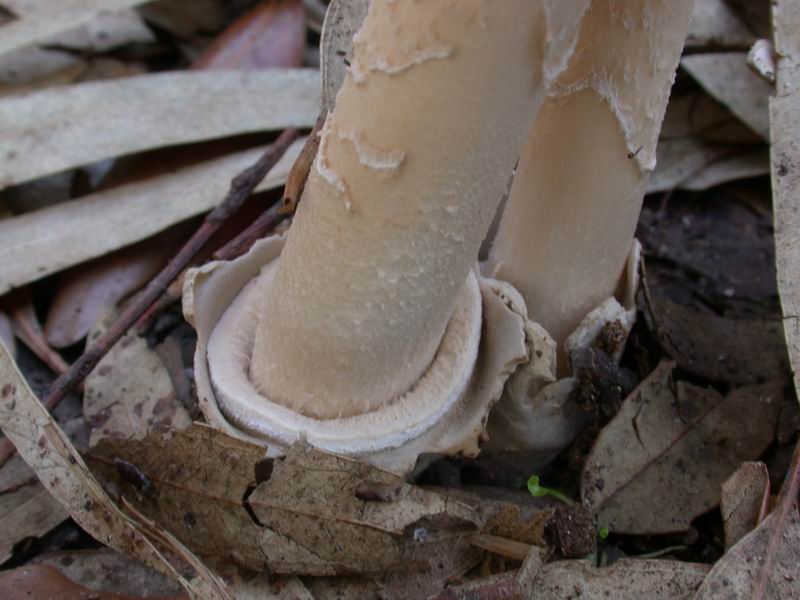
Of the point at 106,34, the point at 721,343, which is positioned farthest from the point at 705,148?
the point at 106,34

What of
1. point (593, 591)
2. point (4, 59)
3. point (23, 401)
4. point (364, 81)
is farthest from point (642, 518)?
point (4, 59)

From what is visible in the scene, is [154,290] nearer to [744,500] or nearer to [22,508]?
[22,508]

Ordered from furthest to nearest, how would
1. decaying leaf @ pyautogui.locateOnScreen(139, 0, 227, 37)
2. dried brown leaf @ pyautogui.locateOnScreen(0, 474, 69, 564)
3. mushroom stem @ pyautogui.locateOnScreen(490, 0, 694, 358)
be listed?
decaying leaf @ pyautogui.locateOnScreen(139, 0, 227, 37), dried brown leaf @ pyautogui.locateOnScreen(0, 474, 69, 564), mushroom stem @ pyautogui.locateOnScreen(490, 0, 694, 358)

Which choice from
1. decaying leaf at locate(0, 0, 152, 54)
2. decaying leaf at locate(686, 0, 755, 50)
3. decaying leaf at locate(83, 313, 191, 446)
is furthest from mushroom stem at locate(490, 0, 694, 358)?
decaying leaf at locate(0, 0, 152, 54)

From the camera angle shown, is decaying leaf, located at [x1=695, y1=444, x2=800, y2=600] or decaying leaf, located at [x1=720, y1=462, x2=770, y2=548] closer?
decaying leaf, located at [x1=695, y1=444, x2=800, y2=600]

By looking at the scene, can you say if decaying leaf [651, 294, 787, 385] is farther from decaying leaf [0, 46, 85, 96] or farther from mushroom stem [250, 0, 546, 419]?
decaying leaf [0, 46, 85, 96]

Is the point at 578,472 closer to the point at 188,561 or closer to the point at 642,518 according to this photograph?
the point at 642,518
